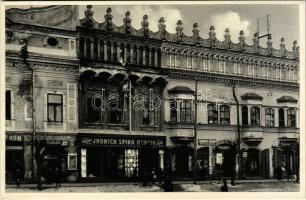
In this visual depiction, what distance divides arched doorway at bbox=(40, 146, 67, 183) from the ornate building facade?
0.08ft

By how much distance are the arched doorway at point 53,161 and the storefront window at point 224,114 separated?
4.31 meters

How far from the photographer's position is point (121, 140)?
14914 mm

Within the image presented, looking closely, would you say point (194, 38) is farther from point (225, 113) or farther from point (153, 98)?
point (225, 113)

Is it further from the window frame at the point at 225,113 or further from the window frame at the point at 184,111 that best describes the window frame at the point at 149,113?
the window frame at the point at 225,113

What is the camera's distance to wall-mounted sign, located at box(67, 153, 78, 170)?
45.8 feet

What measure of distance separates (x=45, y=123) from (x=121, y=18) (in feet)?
9.41

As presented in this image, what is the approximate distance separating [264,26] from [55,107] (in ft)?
16.7

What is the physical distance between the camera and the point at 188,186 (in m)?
13.9

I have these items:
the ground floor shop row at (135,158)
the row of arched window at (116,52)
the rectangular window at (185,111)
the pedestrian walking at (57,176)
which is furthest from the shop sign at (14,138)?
the rectangular window at (185,111)

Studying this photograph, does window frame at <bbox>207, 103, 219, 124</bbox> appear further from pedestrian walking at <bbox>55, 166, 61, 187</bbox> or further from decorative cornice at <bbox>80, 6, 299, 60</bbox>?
pedestrian walking at <bbox>55, 166, 61, 187</bbox>

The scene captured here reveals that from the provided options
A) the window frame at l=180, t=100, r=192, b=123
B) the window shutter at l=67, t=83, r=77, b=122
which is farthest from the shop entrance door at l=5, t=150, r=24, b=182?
the window frame at l=180, t=100, r=192, b=123

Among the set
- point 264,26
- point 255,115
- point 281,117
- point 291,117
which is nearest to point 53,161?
point 264,26

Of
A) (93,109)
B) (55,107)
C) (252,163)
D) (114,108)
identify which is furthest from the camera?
(252,163)

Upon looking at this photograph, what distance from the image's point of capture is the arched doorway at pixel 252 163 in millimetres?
16078
